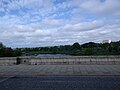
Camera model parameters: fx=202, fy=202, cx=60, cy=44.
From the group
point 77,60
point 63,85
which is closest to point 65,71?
point 77,60

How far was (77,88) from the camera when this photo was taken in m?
8.37

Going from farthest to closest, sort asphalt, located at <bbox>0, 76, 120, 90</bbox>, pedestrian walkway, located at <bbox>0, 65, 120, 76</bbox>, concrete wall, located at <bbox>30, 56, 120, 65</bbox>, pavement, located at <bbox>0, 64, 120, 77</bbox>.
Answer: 1. concrete wall, located at <bbox>30, 56, 120, 65</bbox>
2. pedestrian walkway, located at <bbox>0, 65, 120, 76</bbox>
3. pavement, located at <bbox>0, 64, 120, 77</bbox>
4. asphalt, located at <bbox>0, 76, 120, 90</bbox>

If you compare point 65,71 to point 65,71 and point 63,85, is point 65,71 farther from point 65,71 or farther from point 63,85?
point 63,85

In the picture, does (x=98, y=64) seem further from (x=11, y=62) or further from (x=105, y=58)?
(x=11, y=62)

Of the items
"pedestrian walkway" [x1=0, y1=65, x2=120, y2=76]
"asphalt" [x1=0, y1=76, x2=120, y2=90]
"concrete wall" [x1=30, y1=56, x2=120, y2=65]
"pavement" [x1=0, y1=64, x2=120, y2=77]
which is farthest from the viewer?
"concrete wall" [x1=30, y1=56, x2=120, y2=65]

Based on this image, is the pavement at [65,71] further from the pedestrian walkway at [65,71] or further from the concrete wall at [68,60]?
the concrete wall at [68,60]

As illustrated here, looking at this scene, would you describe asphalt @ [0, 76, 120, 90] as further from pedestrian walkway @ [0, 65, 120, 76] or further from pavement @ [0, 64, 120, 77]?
pedestrian walkway @ [0, 65, 120, 76]

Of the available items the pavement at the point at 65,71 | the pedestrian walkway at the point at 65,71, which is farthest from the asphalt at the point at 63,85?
the pedestrian walkway at the point at 65,71

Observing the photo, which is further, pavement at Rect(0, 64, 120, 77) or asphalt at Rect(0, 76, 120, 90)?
pavement at Rect(0, 64, 120, 77)

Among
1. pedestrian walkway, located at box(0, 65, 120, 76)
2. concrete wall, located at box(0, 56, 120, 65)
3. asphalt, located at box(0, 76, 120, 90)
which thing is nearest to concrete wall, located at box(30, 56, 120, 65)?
concrete wall, located at box(0, 56, 120, 65)

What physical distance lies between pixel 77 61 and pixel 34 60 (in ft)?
13.5

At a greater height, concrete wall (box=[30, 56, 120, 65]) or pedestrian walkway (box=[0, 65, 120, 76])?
concrete wall (box=[30, 56, 120, 65])

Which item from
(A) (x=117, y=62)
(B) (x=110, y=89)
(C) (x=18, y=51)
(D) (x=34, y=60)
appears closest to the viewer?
(B) (x=110, y=89)

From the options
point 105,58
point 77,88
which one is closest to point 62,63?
point 105,58
